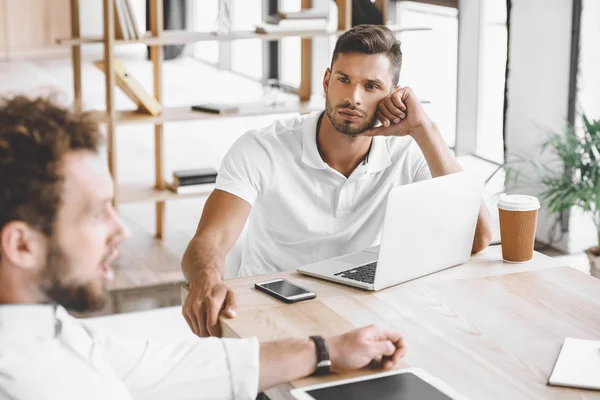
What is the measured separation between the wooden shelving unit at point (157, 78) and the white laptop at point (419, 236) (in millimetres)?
2324

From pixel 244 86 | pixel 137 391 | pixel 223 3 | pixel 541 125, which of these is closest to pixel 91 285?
pixel 137 391

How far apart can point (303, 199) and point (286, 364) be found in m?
0.99

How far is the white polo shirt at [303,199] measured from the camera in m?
2.61

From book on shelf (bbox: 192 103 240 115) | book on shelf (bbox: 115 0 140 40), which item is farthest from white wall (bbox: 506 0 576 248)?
book on shelf (bbox: 115 0 140 40)

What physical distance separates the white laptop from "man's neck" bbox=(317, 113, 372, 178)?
395 mm

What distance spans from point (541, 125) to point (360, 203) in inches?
90.9

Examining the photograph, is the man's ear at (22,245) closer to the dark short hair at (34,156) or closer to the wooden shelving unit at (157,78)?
the dark short hair at (34,156)

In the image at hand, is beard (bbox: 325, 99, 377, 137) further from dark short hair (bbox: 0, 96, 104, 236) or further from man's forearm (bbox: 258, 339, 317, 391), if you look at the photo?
dark short hair (bbox: 0, 96, 104, 236)

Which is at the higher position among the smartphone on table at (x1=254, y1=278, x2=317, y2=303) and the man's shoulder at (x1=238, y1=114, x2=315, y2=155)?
the man's shoulder at (x1=238, y1=114, x2=315, y2=155)

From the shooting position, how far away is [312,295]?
205 centimetres

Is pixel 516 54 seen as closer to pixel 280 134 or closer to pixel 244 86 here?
pixel 280 134

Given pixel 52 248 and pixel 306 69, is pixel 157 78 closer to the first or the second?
pixel 306 69

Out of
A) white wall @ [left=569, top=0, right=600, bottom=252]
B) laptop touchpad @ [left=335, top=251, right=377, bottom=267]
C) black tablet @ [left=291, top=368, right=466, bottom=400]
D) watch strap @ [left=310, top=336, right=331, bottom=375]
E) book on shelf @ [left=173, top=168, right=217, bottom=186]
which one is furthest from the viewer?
book on shelf @ [left=173, top=168, right=217, bottom=186]

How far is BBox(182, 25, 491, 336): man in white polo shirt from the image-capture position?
260 cm
